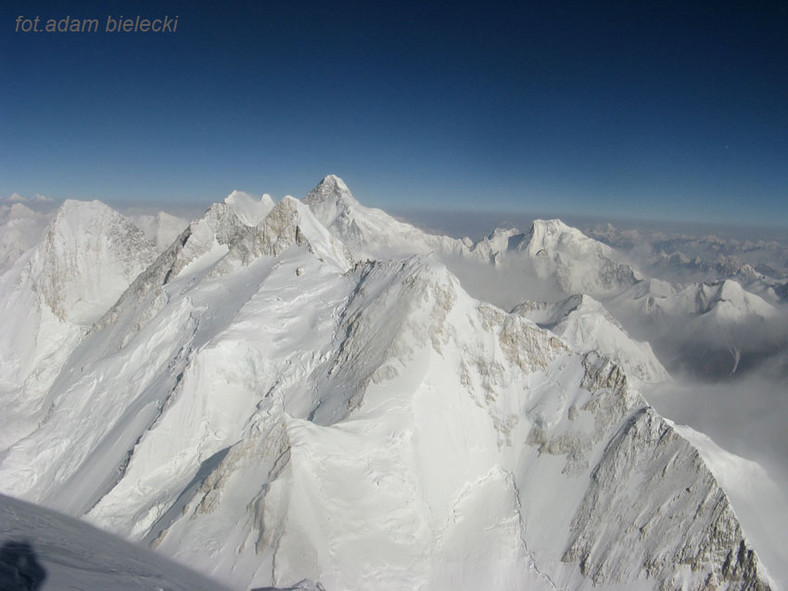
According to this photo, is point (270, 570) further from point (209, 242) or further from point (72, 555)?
point (209, 242)

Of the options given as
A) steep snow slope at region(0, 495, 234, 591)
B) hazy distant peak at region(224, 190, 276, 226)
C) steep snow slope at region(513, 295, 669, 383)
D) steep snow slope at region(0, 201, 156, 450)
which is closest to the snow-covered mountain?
steep snow slope at region(0, 201, 156, 450)

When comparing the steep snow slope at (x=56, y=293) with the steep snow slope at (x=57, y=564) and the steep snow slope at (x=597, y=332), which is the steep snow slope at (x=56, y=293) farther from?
the steep snow slope at (x=597, y=332)

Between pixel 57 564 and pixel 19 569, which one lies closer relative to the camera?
pixel 19 569

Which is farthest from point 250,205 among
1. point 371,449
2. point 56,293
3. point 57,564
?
point 57,564

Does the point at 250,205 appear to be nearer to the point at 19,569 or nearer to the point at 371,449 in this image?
the point at 371,449

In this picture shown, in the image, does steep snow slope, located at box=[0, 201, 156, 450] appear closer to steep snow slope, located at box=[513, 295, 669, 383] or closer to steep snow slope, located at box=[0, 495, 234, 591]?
steep snow slope, located at box=[0, 495, 234, 591]
